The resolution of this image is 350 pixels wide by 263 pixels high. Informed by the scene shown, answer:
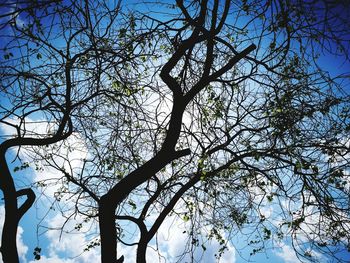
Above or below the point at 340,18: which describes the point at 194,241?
below

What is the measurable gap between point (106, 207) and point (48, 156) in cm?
398

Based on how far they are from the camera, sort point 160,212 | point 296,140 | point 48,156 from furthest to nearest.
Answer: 1. point 48,156
2. point 160,212
3. point 296,140

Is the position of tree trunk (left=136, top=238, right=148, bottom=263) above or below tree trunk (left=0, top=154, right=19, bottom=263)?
below

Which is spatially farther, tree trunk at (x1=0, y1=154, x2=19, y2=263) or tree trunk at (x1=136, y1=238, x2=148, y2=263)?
tree trunk at (x1=136, y1=238, x2=148, y2=263)

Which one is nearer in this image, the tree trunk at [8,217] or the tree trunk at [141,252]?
the tree trunk at [8,217]

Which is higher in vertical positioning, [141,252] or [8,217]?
[8,217]

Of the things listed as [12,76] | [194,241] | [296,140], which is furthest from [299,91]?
[12,76]

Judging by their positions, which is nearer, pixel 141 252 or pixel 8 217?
pixel 8 217

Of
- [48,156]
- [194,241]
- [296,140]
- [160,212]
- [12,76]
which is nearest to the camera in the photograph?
[12,76]

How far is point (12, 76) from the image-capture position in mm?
4699

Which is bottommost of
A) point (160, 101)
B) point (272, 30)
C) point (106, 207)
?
point (106, 207)

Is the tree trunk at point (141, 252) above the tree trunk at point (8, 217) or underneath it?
underneath

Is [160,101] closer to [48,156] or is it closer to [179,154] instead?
[179,154]

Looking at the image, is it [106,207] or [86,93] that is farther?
[86,93]
